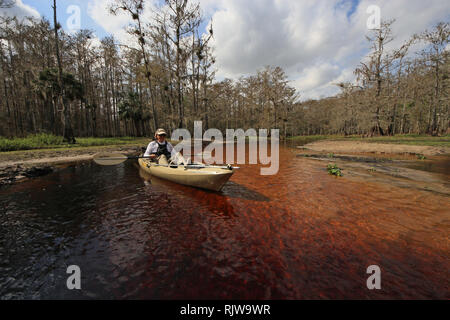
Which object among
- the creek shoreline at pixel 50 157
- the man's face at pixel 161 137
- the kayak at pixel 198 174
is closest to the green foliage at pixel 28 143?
the creek shoreline at pixel 50 157

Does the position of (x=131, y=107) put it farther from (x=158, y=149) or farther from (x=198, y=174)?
(x=198, y=174)

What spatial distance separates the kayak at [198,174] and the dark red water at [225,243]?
0.46 m

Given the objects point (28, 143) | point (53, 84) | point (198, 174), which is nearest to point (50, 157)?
point (28, 143)

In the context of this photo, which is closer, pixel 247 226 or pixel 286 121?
pixel 247 226

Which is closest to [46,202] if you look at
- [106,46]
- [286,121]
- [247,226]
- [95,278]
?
[95,278]

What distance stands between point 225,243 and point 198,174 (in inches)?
109

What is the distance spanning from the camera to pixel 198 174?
19.5ft

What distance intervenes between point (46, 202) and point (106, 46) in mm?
32748

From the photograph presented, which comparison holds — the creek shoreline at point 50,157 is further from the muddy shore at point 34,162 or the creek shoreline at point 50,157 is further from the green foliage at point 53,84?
the green foliage at point 53,84

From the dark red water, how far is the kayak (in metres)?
0.46

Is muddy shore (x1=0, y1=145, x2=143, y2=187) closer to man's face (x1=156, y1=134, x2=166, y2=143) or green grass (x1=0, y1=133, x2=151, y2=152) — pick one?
green grass (x1=0, y1=133, x2=151, y2=152)
